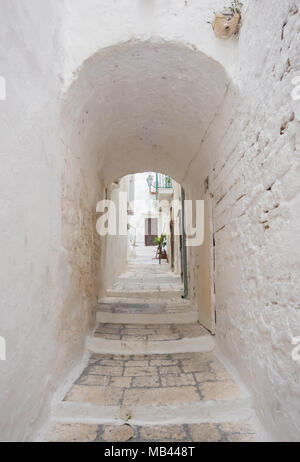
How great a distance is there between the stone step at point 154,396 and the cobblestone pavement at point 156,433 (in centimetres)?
5

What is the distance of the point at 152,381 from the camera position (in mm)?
2594

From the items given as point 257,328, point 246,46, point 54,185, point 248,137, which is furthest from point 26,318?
point 246,46

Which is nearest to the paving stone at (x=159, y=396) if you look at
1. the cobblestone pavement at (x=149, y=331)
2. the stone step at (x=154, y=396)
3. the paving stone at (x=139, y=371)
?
the stone step at (x=154, y=396)

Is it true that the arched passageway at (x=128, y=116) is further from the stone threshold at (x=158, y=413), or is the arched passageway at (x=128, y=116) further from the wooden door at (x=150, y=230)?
the wooden door at (x=150, y=230)

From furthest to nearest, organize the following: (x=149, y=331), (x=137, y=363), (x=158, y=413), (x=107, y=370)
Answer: (x=149, y=331) < (x=137, y=363) < (x=107, y=370) < (x=158, y=413)

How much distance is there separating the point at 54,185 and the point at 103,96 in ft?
4.19

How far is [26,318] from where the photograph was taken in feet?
5.73

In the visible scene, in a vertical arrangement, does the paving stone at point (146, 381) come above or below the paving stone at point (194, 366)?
below

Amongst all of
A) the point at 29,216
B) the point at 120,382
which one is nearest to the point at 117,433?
the point at 120,382

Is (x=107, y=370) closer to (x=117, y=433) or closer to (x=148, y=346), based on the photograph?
(x=148, y=346)

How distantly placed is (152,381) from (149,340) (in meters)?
0.86

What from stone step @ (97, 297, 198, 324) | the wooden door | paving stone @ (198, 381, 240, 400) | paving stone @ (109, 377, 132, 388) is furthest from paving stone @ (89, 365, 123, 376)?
the wooden door

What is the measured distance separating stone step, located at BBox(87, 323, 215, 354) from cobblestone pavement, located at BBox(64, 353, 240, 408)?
11 cm

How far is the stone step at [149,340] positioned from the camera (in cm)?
329
